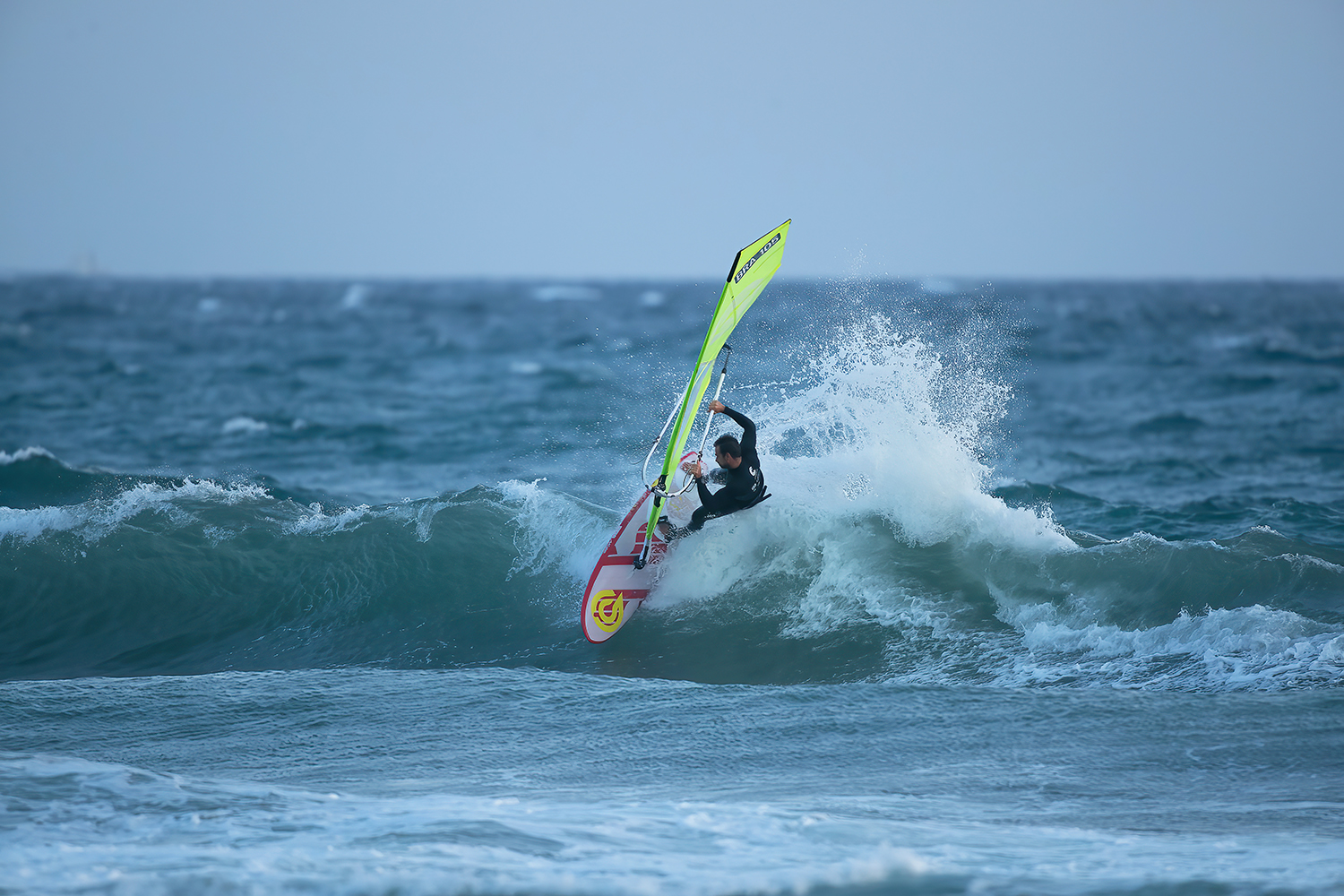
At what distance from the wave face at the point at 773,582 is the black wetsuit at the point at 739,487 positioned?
87 cm

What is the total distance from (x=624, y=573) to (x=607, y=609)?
34 cm

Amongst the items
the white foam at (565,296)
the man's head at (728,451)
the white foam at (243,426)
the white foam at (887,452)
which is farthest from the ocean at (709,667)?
the white foam at (565,296)

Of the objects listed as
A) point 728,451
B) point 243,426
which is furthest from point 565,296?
point 728,451

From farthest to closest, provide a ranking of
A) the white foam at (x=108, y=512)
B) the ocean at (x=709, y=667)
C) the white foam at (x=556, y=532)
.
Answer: the white foam at (x=108, y=512) → the white foam at (x=556, y=532) → the ocean at (x=709, y=667)

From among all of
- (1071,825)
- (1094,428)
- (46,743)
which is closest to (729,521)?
(1071,825)

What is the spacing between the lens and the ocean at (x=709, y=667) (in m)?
4.56

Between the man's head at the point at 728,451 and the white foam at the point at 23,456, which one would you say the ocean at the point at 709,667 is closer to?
the white foam at the point at 23,456

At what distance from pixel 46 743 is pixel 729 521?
529 cm

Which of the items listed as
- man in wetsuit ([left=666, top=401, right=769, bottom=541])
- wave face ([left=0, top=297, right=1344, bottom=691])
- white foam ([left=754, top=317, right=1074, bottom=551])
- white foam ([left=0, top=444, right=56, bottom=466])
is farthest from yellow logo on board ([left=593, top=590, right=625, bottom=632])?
white foam ([left=0, top=444, right=56, bottom=466])

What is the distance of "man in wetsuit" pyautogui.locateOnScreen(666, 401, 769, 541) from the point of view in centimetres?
795

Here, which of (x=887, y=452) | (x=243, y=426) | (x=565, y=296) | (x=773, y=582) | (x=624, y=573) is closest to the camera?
(x=624, y=573)

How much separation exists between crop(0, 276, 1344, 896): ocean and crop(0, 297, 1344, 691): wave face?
0.12 ft

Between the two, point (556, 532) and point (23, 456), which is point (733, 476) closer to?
point (556, 532)

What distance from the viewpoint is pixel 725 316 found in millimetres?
7910
